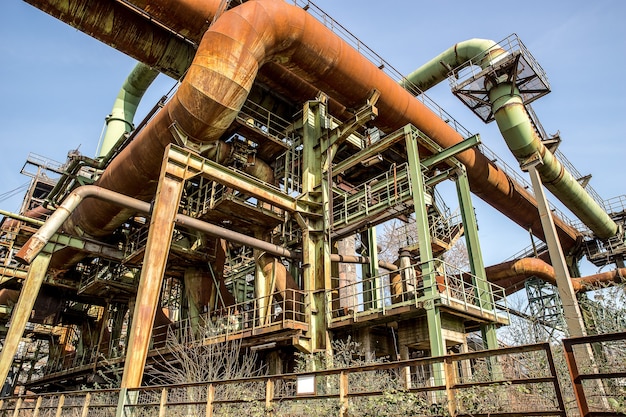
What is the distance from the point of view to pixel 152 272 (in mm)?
9664

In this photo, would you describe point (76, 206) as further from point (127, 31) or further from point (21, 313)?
point (127, 31)

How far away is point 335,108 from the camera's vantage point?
53.3 ft

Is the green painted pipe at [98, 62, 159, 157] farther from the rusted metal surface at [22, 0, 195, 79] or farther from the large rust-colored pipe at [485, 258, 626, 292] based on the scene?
the large rust-colored pipe at [485, 258, 626, 292]

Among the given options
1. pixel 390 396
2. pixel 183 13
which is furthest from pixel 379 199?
pixel 390 396

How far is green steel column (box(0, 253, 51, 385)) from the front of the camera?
11438 mm

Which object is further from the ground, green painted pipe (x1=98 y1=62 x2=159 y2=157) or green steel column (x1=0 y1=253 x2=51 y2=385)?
green painted pipe (x1=98 y1=62 x2=159 y2=157)

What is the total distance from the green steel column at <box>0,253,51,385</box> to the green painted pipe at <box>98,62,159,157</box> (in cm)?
1100

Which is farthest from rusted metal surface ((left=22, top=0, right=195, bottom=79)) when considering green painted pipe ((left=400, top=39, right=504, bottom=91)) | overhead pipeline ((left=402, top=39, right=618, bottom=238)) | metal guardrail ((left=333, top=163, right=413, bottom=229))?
overhead pipeline ((left=402, top=39, right=618, bottom=238))

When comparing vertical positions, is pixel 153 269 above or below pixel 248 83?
below

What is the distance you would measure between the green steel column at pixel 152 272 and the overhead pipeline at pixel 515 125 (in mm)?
12309

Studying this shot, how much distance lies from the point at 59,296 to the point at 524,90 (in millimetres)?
23798

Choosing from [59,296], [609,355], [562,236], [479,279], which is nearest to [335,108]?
[479,279]

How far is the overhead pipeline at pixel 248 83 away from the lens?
1088 centimetres

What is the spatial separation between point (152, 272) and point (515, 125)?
45.3 feet
